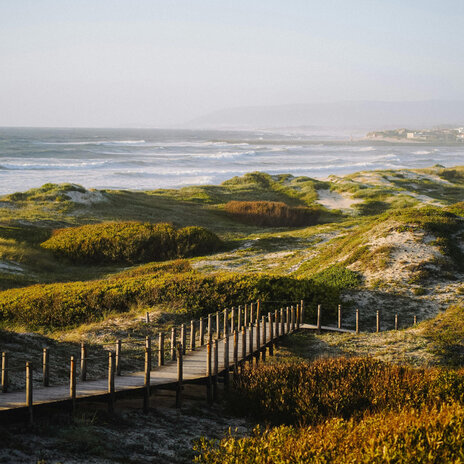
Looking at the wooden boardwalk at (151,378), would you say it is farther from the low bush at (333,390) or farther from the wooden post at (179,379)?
the low bush at (333,390)

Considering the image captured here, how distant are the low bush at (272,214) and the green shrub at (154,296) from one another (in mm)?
27751

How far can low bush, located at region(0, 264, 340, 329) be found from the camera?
19938 millimetres

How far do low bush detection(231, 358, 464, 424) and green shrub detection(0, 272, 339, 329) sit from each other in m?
8.09

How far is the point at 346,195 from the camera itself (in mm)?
68688

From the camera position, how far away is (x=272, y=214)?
50500 millimetres

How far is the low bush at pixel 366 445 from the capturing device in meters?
6.78

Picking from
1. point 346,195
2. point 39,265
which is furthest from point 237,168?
point 39,265

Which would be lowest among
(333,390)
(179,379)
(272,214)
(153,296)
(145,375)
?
(153,296)

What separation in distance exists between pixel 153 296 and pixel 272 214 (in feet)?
100

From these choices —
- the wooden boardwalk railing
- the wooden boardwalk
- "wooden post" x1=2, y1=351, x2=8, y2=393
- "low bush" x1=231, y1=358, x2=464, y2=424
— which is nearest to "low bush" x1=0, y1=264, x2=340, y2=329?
the wooden boardwalk railing

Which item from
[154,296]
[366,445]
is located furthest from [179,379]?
[154,296]

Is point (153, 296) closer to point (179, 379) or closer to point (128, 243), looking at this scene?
point (179, 379)

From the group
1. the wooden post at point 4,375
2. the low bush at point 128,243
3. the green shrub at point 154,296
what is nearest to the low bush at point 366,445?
the wooden post at point 4,375

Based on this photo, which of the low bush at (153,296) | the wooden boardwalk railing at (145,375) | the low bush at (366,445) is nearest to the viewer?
the low bush at (366,445)
